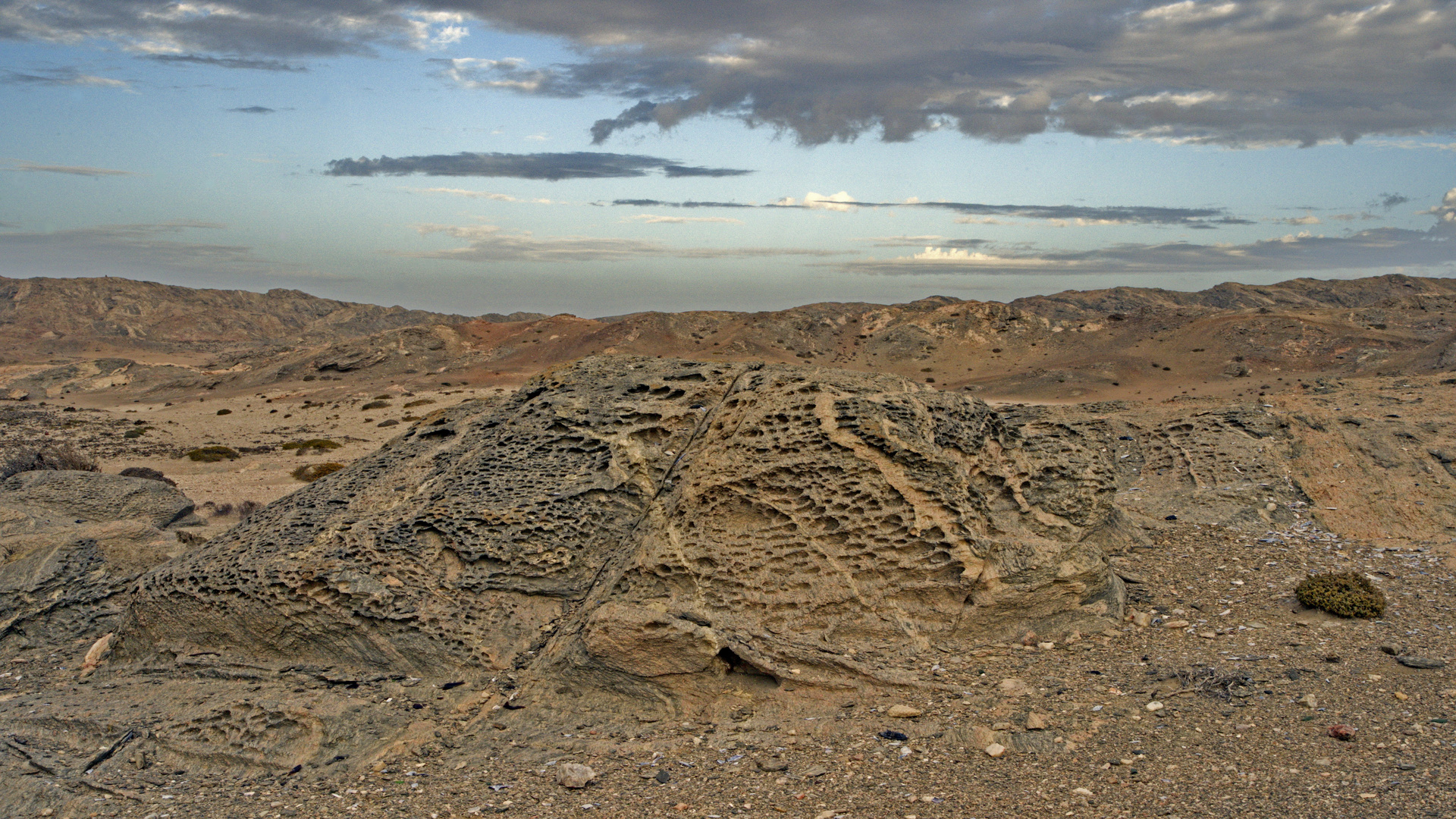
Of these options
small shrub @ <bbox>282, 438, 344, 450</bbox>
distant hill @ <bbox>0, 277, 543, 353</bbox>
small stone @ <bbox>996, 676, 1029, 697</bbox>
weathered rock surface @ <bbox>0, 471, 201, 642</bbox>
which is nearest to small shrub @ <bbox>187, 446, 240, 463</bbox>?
small shrub @ <bbox>282, 438, 344, 450</bbox>

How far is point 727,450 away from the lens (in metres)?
8.73

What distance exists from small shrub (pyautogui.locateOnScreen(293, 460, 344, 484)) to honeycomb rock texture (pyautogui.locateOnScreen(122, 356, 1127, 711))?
14.3 meters

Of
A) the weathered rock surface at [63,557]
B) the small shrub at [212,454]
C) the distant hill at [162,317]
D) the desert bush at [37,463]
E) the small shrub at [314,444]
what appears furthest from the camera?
the distant hill at [162,317]

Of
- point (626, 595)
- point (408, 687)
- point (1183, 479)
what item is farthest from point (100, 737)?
point (1183, 479)

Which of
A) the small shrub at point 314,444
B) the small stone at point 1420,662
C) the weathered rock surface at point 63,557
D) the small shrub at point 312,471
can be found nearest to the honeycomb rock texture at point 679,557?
the weathered rock surface at point 63,557

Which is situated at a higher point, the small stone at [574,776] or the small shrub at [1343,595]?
the small shrub at [1343,595]

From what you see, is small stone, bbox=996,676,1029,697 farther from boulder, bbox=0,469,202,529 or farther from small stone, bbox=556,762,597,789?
boulder, bbox=0,469,202,529

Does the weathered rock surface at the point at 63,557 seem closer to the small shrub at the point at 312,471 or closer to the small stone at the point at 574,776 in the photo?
the small stone at the point at 574,776

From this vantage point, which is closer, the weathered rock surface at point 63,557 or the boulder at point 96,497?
the weathered rock surface at point 63,557

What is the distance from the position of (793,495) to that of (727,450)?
0.84 metres

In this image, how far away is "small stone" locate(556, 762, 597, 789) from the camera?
240 inches

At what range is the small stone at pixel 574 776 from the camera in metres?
6.10

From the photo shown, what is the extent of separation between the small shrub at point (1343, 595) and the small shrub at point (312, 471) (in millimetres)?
20506

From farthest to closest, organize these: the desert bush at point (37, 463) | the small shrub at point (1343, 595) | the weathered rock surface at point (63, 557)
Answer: the desert bush at point (37, 463), the weathered rock surface at point (63, 557), the small shrub at point (1343, 595)
